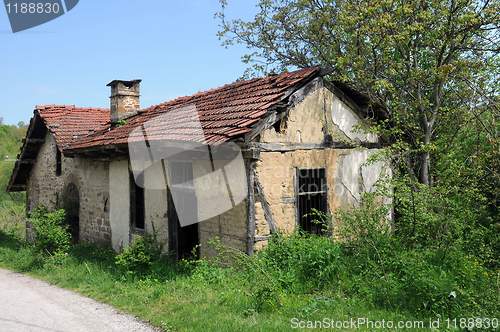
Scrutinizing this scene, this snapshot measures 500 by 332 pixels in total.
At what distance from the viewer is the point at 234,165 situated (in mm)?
7156

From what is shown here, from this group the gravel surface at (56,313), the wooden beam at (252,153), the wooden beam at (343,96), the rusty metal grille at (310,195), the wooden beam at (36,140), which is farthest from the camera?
the wooden beam at (36,140)

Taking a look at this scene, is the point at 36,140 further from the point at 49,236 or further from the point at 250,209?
the point at 250,209

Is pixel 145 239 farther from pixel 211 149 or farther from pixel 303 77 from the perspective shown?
pixel 303 77

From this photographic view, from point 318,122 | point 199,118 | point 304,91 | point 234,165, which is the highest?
point 304,91

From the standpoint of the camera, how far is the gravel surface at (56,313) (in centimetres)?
563

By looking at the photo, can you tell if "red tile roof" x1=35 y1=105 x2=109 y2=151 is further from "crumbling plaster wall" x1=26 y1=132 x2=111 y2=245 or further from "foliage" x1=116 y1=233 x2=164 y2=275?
"foliage" x1=116 y1=233 x2=164 y2=275

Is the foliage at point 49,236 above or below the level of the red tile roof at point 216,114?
below

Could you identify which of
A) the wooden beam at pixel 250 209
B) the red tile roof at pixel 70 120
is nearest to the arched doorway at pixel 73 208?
the red tile roof at pixel 70 120

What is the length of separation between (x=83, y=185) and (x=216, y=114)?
5.79 meters

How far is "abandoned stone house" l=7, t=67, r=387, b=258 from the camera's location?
278 inches

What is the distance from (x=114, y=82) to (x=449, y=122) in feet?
32.9

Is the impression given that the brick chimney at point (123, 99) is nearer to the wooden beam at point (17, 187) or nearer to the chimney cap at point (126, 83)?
the chimney cap at point (126, 83)

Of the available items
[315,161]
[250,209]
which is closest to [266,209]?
[250,209]

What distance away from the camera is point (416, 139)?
945cm
